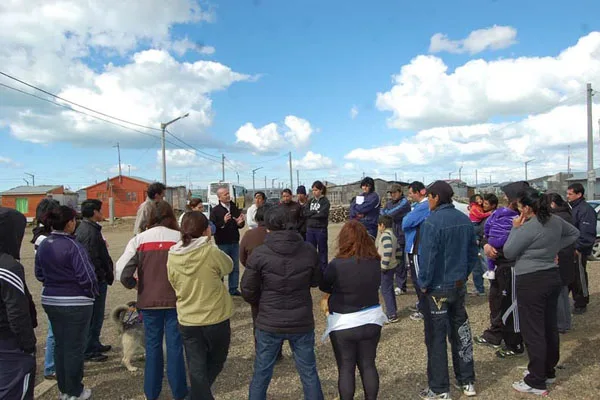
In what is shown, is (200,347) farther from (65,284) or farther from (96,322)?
(96,322)

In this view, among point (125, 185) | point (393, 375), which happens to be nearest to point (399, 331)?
point (393, 375)

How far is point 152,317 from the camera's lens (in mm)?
3564

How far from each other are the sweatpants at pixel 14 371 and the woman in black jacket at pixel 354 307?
203cm

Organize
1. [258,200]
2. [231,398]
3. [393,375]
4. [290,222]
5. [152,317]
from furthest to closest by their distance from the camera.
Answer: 1. [258,200]
2. [393,375]
3. [231,398]
4. [152,317]
5. [290,222]

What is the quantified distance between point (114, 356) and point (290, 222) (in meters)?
3.17

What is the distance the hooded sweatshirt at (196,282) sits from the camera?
3.28 m

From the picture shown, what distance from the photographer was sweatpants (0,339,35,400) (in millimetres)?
2645

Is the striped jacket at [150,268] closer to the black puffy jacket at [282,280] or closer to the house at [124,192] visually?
the black puffy jacket at [282,280]

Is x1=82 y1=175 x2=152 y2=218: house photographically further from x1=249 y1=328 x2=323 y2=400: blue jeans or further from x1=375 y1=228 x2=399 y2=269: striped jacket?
x1=249 y1=328 x2=323 y2=400: blue jeans

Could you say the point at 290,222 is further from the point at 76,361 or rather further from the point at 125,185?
the point at 125,185

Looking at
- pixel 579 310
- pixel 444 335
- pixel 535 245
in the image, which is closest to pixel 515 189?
pixel 535 245

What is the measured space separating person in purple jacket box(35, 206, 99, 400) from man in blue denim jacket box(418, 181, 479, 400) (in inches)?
111

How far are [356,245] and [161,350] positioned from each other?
1.89m

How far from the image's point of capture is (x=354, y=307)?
315 centimetres
